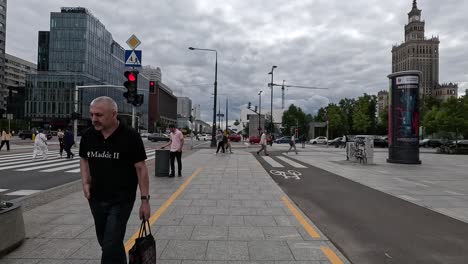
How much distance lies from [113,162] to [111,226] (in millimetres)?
574

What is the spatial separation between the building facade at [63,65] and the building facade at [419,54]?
97152mm

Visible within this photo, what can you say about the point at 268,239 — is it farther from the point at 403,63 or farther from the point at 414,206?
the point at 403,63

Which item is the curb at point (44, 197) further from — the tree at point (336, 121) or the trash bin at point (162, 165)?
the tree at point (336, 121)

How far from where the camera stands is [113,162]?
340 centimetres

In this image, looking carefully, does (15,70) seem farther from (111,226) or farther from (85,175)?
(111,226)

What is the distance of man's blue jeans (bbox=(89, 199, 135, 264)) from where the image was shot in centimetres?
338

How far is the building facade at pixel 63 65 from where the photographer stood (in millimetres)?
88250

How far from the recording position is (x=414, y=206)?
26.0 ft

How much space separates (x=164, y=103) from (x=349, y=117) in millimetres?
98509

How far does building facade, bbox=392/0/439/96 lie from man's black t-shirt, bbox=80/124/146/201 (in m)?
139

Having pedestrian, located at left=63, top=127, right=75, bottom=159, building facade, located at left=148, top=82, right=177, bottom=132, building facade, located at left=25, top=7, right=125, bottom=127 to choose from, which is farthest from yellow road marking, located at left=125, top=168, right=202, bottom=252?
building facade, located at left=148, top=82, right=177, bottom=132

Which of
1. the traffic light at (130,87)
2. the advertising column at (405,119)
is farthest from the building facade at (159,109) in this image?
the traffic light at (130,87)

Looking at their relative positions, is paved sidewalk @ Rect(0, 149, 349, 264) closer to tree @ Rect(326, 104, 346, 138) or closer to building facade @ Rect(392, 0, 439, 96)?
tree @ Rect(326, 104, 346, 138)

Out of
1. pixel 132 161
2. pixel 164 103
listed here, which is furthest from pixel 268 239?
pixel 164 103
